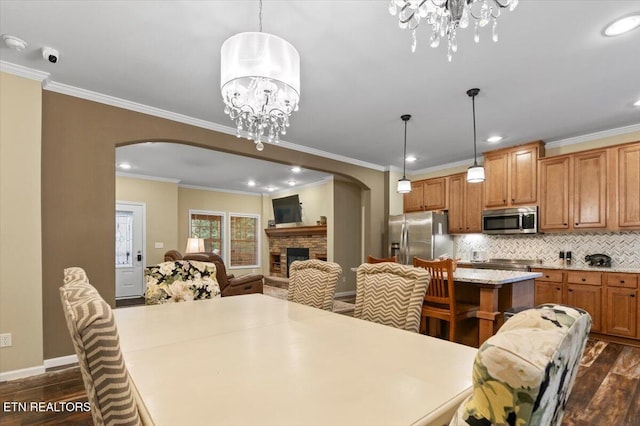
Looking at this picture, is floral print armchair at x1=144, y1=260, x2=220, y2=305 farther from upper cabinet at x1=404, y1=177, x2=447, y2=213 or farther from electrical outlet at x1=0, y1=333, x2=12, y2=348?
upper cabinet at x1=404, y1=177, x2=447, y2=213

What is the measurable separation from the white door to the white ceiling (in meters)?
4.23

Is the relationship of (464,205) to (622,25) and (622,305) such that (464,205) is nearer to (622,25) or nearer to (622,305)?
(622,305)

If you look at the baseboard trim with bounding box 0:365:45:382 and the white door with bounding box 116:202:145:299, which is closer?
the baseboard trim with bounding box 0:365:45:382

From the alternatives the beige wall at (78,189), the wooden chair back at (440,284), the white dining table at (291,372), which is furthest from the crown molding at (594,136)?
the beige wall at (78,189)

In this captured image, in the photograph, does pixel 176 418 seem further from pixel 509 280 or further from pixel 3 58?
pixel 3 58

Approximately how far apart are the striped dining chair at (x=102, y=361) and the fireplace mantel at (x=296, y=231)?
6756 millimetres

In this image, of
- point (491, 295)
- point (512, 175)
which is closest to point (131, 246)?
point (491, 295)

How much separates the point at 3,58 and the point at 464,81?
3.91 meters

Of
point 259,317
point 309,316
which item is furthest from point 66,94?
point 309,316

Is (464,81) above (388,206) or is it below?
above

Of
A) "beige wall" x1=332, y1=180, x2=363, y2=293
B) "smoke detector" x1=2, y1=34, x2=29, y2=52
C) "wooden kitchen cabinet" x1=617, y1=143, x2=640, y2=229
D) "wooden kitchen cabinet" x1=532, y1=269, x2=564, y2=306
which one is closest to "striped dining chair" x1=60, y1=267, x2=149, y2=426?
"smoke detector" x1=2, y1=34, x2=29, y2=52

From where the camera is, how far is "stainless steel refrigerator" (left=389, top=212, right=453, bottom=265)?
206 inches

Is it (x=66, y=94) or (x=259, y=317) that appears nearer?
(x=259, y=317)

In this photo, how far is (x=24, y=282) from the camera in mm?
2721
